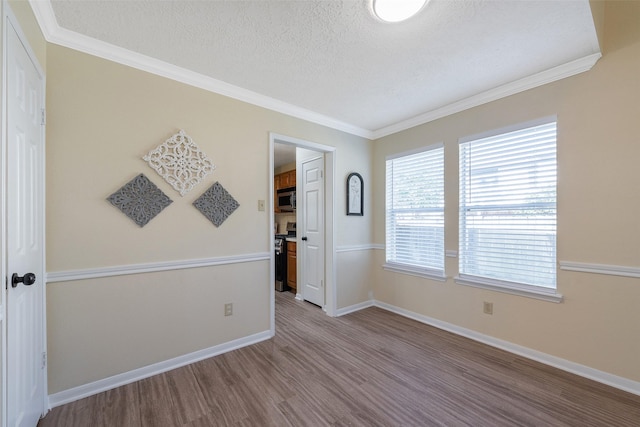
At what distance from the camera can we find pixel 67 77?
1.80 metres

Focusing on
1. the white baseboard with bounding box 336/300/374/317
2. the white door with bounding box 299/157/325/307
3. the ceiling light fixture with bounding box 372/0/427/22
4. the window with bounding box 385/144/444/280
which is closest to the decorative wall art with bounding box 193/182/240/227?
the white door with bounding box 299/157/325/307

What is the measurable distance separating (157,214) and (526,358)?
3.37 m

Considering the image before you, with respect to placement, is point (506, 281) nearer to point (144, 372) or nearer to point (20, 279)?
point (144, 372)

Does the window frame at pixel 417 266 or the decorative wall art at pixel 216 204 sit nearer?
the decorative wall art at pixel 216 204

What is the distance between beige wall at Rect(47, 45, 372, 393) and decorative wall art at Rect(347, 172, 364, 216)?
123 cm

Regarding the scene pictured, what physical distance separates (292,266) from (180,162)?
2.67 meters

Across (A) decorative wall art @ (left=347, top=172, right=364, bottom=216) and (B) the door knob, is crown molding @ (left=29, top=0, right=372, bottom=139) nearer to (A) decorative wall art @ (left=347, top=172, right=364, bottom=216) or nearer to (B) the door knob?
(A) decorative wall art @ (left=347, top=172, right=364, bottom=216)

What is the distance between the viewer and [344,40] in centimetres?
184

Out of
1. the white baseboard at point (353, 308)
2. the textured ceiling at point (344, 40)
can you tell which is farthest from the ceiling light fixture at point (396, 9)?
the white baseboard at point (353, 308)

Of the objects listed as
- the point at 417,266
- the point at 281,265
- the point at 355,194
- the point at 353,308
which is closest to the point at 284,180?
the point at 281,265

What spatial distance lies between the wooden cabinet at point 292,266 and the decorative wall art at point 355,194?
4.23 feet

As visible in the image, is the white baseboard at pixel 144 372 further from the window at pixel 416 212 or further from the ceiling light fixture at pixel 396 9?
the ceiling light fixture at pixel 396 9

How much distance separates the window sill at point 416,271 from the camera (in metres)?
3.00

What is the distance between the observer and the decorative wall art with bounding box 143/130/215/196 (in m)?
2.13
